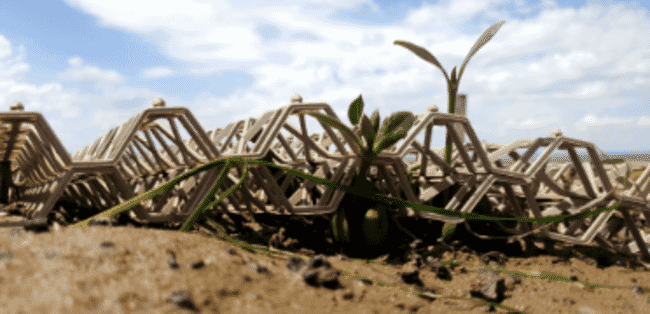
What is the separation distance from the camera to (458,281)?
3.53 meters

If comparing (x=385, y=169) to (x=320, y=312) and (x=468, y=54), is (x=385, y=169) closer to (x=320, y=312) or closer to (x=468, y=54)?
(x=468, y=54)

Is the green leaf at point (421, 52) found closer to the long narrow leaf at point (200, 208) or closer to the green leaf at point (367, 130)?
the green leaf at point (367, 130)

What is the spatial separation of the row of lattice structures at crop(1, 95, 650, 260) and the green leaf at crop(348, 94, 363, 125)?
183 millimetres

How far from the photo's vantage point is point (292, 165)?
209 inches

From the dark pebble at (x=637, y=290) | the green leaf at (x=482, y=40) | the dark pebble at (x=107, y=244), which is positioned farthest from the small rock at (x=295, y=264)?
the green leaf at (x=482, y=40)

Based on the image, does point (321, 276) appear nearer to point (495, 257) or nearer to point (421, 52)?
point (495, 257)

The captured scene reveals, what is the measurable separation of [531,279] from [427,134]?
1.55 metres

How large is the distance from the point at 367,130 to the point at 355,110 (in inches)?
7.7

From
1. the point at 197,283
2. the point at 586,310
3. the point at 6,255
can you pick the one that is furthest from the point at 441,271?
the point at 6,255

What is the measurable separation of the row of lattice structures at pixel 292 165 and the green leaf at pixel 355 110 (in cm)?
18

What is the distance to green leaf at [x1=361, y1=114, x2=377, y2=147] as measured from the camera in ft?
12.7

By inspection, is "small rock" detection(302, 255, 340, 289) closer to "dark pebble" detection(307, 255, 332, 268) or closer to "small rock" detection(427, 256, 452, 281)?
"dark pebble" detection(307, 255, 332, 268)

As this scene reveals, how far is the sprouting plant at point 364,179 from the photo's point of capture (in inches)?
154

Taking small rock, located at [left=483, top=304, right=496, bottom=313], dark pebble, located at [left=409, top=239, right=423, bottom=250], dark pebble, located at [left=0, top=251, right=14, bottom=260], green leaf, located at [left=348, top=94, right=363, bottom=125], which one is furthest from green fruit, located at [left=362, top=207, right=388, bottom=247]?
dark pebble, located at [left=0, top=251, right=14, bottom=260]
